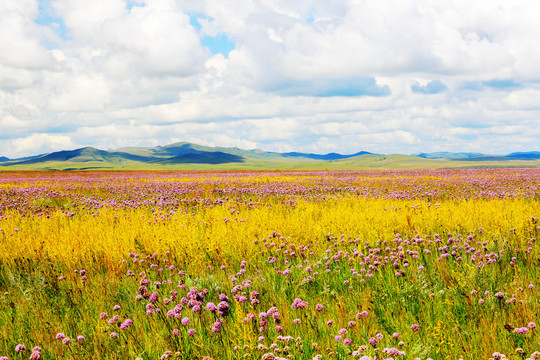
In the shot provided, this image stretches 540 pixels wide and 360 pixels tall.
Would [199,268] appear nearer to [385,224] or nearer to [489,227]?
[385,224]

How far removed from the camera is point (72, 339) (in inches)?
142

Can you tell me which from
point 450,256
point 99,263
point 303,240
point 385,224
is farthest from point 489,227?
point 99,263

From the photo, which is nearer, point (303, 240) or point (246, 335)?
point (246, 335)

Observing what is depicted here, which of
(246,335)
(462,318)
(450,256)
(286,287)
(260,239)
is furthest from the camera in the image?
(260,239)

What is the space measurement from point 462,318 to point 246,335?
2.10m

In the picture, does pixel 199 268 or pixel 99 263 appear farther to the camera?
pixel 99 263

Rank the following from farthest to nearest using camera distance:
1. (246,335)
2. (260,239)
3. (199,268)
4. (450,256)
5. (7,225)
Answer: (7,225)
(260,239)
(199,268)
(450,256)
(246,335)

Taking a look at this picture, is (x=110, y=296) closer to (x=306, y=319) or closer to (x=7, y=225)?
(x=306, y=319)

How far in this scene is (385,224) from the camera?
305 inches

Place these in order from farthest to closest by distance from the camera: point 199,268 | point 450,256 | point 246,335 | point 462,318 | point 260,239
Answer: point 260,239 < point 199,268 < point 450,256 < point 462,318 < point 246,335

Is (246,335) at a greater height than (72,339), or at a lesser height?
greater

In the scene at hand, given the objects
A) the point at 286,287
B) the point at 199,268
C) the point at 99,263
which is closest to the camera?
the point at 286,287

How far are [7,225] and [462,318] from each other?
32.6ft

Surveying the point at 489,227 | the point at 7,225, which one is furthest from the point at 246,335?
the point at 7,225
